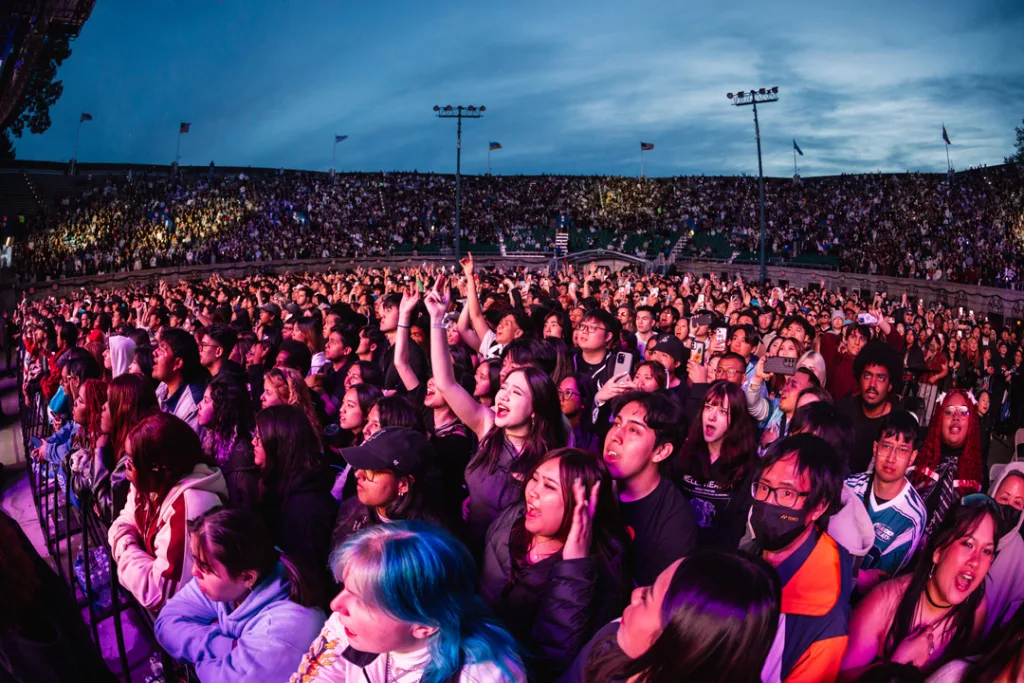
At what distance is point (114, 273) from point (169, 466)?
95.5 feet

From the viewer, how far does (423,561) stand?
1.96m

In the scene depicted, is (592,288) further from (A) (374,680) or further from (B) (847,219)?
(B) (847,219)

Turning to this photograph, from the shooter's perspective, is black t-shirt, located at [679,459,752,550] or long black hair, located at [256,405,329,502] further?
long black hair, located at [256,405,329,502]

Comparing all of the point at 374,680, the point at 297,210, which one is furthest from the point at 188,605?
the point at 297,210

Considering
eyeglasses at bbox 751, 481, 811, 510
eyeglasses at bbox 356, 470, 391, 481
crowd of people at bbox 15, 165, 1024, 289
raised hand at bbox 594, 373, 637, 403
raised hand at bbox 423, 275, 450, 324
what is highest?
crowd of people at bbox 15, 165, 1024, 289

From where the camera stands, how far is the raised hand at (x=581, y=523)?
2.50 meters

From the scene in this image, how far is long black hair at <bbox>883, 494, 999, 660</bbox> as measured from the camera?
261 cm

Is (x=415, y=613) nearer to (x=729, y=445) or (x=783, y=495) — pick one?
(x=783, y=495)

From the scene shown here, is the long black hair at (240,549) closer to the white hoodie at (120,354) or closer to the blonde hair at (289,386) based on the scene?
the blonde hair at (289,386)

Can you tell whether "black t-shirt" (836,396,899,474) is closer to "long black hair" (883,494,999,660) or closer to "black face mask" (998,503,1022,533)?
"black face mask" (998,503,1022,533)

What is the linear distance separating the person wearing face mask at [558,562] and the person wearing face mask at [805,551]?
1.77 ft

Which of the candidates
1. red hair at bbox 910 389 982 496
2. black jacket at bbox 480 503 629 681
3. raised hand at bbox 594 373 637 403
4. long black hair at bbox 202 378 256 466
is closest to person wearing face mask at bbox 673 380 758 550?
raised hand at bbox 594 373 637 403

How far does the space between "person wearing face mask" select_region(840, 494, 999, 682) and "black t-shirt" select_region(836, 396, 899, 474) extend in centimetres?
210

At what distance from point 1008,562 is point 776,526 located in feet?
3.56
